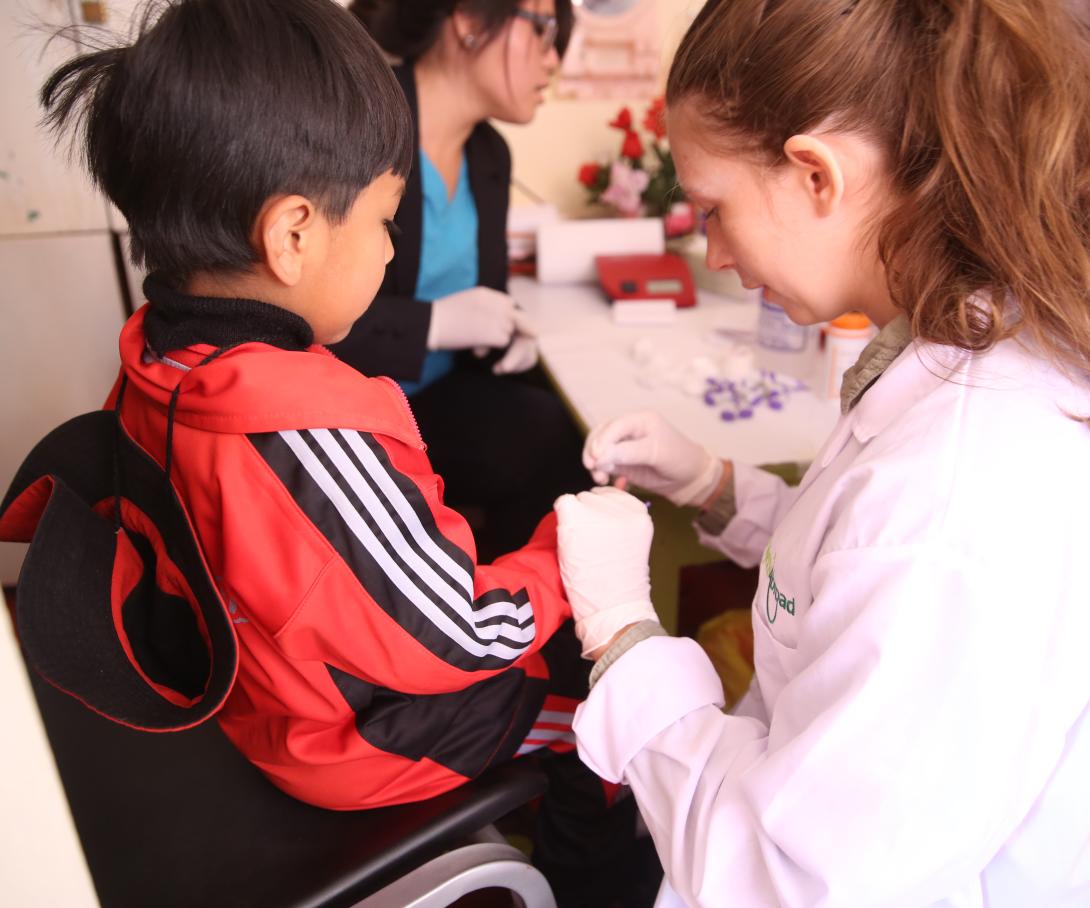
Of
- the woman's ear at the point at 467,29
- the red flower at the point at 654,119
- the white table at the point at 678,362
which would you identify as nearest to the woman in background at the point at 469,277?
the woman's ear at the point at 467,29

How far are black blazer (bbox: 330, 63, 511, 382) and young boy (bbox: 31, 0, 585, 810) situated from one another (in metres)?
0.73

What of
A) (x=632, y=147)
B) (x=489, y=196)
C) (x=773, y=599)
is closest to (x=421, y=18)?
(x=489, y=196)

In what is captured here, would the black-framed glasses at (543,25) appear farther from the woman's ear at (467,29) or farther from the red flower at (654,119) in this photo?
the red flower at (654,119)

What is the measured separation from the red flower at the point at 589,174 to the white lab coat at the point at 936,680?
1.84 m

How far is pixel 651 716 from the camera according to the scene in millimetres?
749

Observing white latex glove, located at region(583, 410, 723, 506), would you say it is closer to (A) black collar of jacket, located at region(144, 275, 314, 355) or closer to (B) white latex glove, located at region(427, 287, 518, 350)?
(A) black collar of jacket, located at region(144, 275, 314, 355)

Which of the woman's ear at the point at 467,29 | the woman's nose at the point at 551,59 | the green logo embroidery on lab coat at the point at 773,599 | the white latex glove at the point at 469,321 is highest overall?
the woman's ear at the point at 467,29

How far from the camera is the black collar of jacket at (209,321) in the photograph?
26.6 inches

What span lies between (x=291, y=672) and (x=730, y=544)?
2.04ft

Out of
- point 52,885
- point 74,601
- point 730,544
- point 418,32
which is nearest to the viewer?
point 52,885

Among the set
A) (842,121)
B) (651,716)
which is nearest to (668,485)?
(651,716)

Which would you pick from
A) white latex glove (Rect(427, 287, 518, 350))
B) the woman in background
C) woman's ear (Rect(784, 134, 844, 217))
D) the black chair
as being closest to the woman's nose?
the woman in background

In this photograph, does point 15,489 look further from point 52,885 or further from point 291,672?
point 52,885

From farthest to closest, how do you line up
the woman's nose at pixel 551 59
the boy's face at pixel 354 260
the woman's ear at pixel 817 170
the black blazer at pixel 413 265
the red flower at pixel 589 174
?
the red flower at pixel 589 174
the woman's nose at pixel 551 59
the black blazer at pixel 413 265
the boy's face at pixel 354 260
the woman's ear at pixel 817 170
